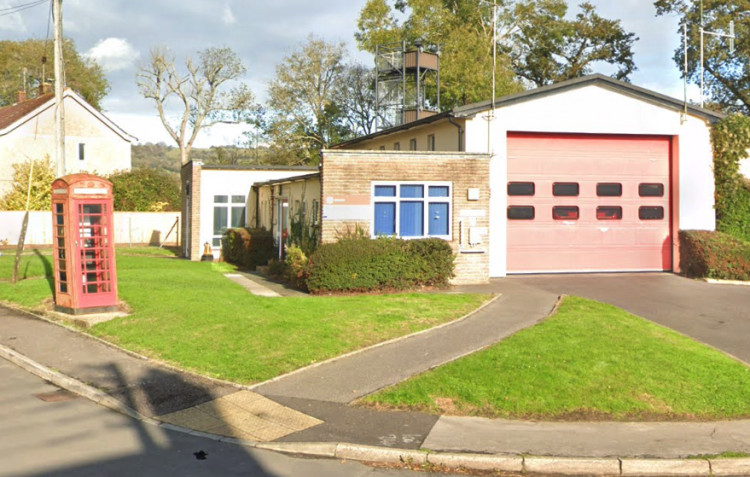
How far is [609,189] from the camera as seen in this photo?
778 inches

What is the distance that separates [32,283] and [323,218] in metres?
7.49

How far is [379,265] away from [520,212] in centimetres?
511

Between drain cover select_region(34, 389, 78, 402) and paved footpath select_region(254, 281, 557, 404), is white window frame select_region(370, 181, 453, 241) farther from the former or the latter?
drain cover select_region(34, 389, 78, 402)

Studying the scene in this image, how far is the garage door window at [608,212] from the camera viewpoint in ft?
64.7

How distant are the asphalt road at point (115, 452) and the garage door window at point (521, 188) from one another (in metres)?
13.0

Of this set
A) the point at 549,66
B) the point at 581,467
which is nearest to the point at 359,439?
the point at 581,467

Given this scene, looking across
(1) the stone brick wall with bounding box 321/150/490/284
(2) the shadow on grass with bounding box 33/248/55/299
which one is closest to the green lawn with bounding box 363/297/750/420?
(1) the stone brick wall with bounding box 321/150/490/284

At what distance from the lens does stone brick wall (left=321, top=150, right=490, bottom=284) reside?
16.9 meters

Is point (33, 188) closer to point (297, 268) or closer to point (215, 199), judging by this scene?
point (215, 199)

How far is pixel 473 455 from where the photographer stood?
6812 mm

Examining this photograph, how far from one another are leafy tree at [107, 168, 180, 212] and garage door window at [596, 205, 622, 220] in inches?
1161

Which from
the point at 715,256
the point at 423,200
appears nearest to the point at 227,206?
the point at 423,200

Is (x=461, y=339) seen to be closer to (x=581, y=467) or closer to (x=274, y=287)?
(x=581, y=467)

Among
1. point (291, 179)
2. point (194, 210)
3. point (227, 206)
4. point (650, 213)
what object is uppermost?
point (291, 179)
